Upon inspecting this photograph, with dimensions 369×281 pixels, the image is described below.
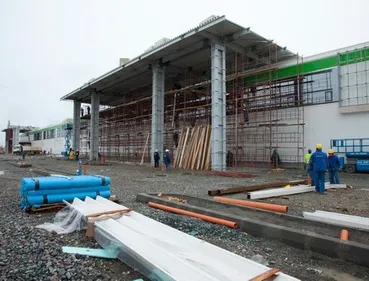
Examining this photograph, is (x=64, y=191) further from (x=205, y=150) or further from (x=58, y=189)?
(x=205, y=150)

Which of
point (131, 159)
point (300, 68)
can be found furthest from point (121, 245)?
point (131, 159)

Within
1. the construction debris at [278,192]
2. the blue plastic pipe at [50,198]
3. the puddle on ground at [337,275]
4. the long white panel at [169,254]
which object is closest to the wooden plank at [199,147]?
the construction debris at [278,192]

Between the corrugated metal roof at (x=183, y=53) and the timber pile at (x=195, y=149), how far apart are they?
541 centimetres

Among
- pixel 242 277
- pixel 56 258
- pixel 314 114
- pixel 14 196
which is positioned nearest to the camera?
pixel 242 277

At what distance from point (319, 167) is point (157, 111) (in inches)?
596

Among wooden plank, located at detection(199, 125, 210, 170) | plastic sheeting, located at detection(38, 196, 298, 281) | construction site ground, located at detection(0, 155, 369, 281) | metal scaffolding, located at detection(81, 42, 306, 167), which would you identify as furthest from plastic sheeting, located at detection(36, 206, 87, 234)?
metal scaffolding, located at detection(81, 42, 306, 167)

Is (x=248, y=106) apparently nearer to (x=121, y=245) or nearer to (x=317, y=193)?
(x=317, y=193)

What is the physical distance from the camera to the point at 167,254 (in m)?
3.14

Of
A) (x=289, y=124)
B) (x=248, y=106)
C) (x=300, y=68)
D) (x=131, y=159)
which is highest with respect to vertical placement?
(x=300, y=68)

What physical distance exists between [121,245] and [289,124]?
1677 centimetres

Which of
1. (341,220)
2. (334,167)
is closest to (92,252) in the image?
(341,220)

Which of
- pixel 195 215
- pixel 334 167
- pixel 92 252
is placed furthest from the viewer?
pixel 334 167

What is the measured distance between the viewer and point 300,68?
725 inches

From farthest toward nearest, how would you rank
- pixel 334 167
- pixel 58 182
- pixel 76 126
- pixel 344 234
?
pixel 76 126, pixel 334 167, pixel 58 182, pixel 344 234
